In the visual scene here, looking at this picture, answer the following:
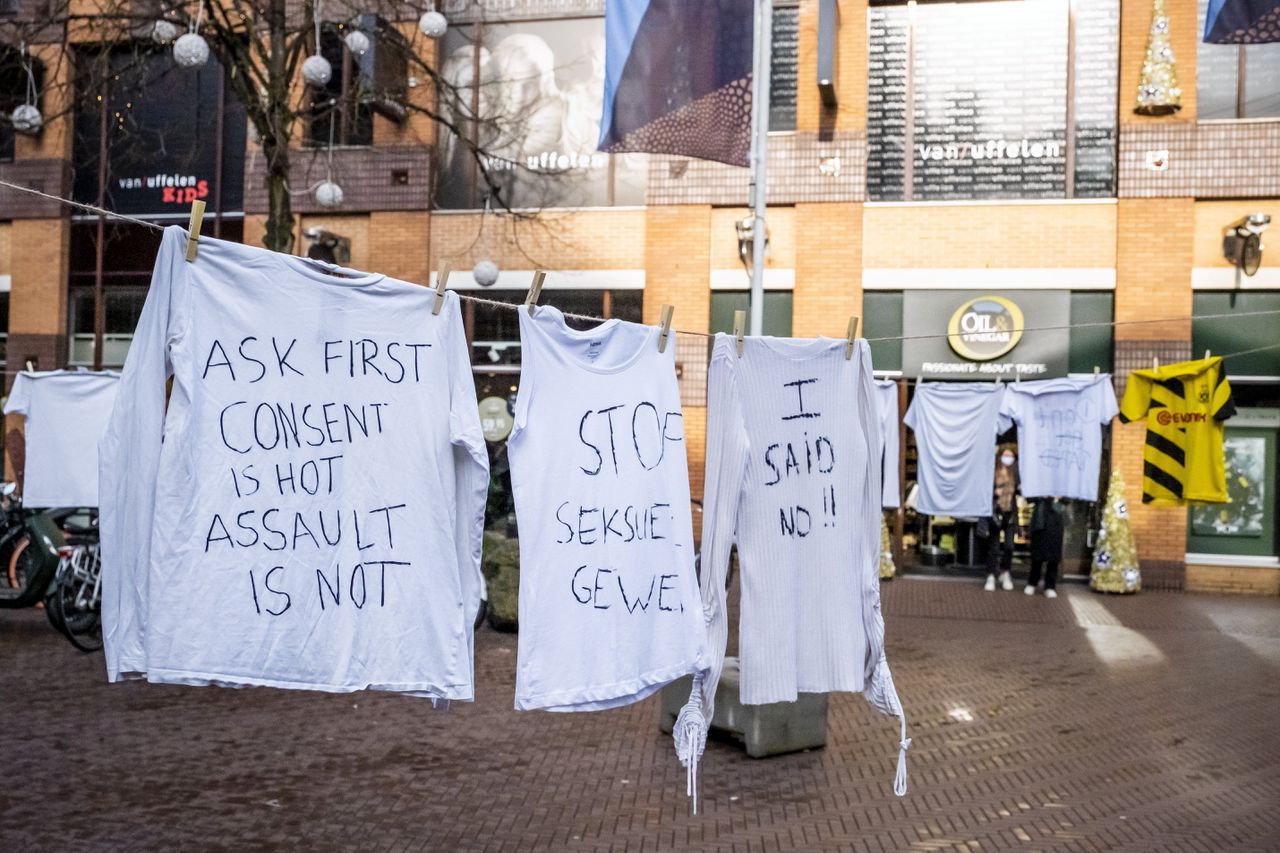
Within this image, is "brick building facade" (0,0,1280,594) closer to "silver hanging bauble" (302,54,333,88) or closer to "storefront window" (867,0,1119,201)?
"storefront window" (867,0,1119,201)

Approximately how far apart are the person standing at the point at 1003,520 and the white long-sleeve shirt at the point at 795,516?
8601mm

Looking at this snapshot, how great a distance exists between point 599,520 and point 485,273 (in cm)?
1154

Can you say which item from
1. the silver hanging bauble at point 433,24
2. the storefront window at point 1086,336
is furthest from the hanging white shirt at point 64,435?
the storefront window at point 1086,336

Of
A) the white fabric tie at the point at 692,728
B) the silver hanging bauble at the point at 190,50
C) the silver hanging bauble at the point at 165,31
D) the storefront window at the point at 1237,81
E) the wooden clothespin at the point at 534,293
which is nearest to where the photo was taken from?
the wooden clothespin at the point at 534,293

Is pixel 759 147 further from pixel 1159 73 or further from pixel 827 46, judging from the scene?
pixel 1159 73

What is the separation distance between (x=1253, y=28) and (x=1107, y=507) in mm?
8180

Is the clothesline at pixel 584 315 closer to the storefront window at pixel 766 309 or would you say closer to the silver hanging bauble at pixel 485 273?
the silver hanging bauble at pixel 485 273

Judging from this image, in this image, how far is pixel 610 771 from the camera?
6.86 m

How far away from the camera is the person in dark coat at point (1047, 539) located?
14.5m

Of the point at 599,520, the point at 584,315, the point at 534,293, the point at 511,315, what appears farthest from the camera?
the point at 511,315

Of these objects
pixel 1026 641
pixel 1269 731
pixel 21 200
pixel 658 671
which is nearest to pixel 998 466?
pixel 1026 641

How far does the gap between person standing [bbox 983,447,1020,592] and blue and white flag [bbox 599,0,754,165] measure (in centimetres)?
655

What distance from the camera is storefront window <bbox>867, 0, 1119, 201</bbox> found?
52.1 feet

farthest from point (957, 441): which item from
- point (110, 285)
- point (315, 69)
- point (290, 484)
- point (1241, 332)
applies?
point (110, 285)
